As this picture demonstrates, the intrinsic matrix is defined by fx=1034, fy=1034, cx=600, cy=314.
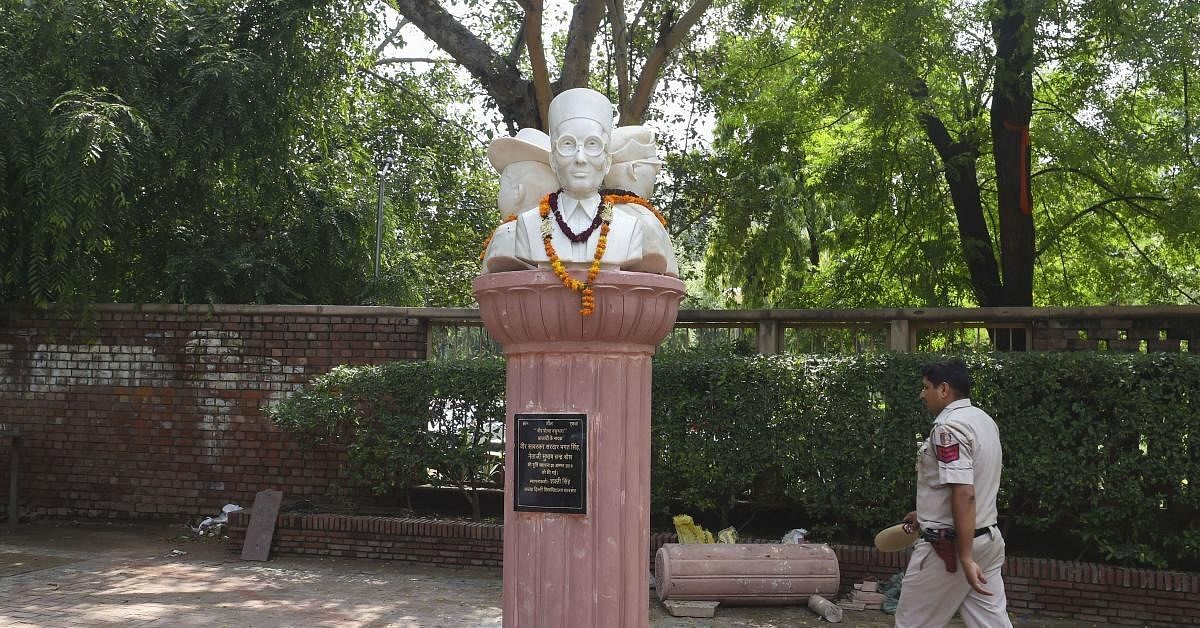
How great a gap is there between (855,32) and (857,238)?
11.0ft

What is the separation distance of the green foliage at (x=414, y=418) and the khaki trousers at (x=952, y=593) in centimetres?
470

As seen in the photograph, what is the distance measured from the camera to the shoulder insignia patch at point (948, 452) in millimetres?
4688

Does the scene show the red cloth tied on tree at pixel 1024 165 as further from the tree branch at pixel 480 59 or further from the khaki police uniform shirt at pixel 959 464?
the khaki police uniform shirt at pixel 959 464

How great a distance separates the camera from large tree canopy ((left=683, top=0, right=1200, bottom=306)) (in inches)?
388

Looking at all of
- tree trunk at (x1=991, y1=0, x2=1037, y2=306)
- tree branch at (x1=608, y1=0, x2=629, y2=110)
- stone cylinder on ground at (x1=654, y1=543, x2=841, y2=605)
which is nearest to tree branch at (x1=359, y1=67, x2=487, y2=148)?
tree branch at (x1=608, y1=0, x2=629, y2=110)

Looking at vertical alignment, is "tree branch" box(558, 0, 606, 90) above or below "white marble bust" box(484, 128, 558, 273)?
above

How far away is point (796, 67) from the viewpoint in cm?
1223

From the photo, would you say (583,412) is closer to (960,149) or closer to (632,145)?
(632,145)

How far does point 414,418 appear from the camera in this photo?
907 centimetres

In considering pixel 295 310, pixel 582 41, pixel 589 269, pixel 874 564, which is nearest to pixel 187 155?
pixel 295 310

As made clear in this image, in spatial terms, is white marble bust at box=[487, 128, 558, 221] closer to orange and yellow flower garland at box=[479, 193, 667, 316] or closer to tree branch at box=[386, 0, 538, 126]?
orange and yellow flower garland at box=[479, 193, 667, 316]

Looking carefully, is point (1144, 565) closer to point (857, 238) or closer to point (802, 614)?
point (802, 614)

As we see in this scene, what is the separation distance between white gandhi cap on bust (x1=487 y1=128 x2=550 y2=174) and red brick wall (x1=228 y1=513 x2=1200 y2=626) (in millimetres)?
4007

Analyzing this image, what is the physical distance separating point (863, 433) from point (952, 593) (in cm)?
323
